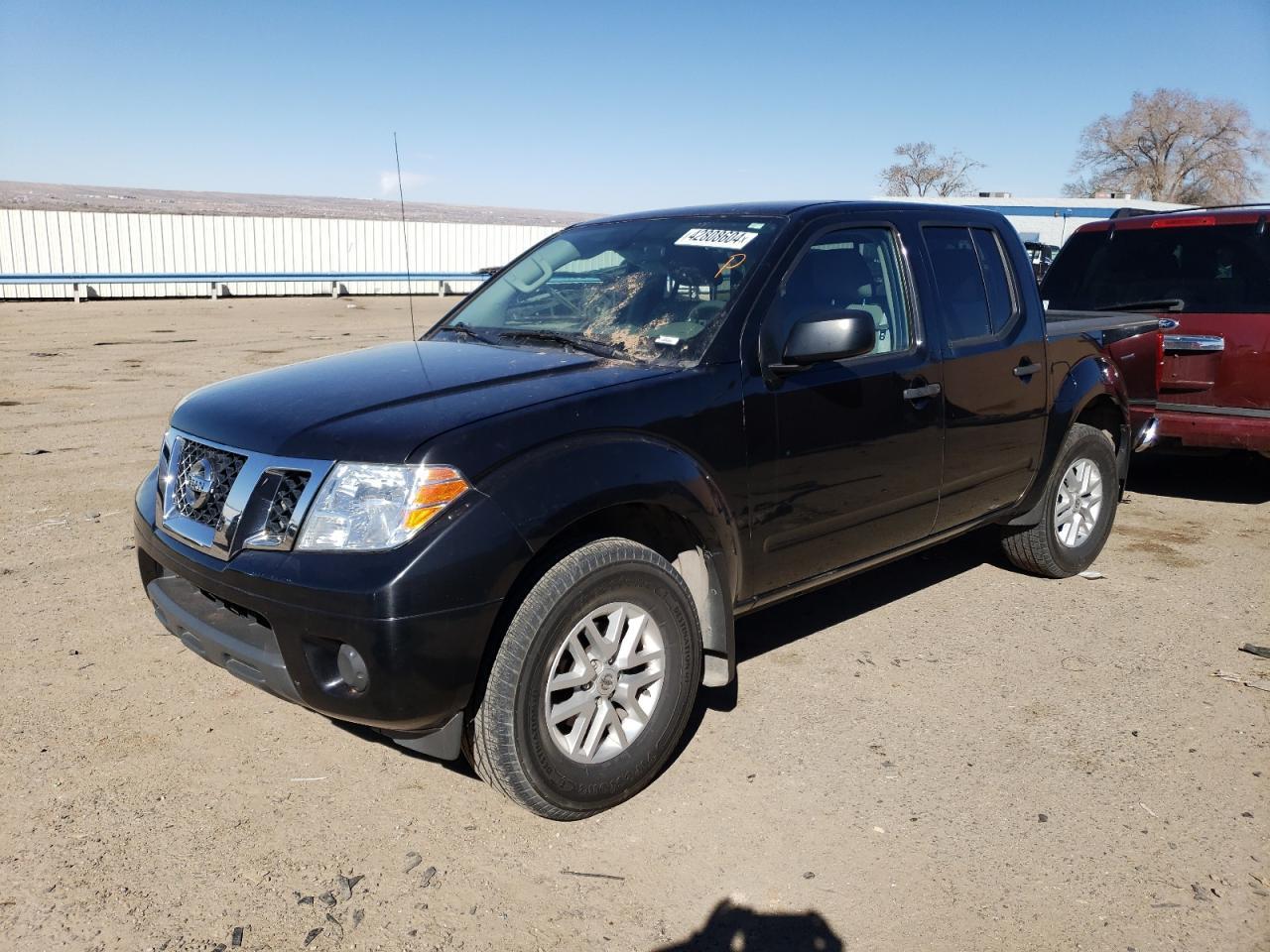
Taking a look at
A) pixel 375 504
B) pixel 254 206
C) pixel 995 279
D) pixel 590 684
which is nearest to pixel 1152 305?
pixel 995 279

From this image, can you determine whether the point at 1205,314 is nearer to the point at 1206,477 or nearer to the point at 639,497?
the point at 1206,477

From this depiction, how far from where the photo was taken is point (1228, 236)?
680cm

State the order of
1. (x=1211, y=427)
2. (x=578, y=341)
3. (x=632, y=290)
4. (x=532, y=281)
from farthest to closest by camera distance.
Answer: (x=1211, y=427)
(x=532, y=281)
(x=632, y=290)
(x=578, y=341)

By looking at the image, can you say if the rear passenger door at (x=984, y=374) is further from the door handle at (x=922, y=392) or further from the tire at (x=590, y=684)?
the tire at (x=590, y=684)

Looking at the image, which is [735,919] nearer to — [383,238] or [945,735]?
[945,735]

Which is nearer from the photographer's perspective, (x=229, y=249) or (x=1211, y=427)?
(x=1211, y=427)

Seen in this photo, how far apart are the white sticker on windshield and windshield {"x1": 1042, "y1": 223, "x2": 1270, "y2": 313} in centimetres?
434

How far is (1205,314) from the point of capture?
22.0 ft

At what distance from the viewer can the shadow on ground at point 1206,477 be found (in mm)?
7770

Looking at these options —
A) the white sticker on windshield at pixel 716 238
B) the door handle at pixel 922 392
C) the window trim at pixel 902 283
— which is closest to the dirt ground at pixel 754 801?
the door handle at pixel 922 392

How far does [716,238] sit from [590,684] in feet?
6.00

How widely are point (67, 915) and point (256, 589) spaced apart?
0.96 meters

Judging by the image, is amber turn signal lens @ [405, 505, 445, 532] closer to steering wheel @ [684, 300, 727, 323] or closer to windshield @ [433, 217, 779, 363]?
windshield @ [433, 217, 779, 363]

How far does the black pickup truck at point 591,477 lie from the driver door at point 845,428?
12 mm
